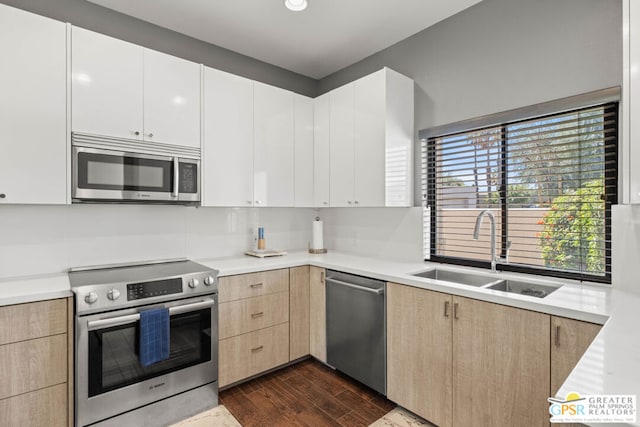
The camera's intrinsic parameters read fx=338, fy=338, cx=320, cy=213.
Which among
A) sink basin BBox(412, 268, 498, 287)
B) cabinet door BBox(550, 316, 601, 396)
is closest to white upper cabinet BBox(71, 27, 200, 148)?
sink basin BBox(412, 268, 498, 287)

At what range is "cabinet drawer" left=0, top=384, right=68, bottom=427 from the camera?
5.54 feet

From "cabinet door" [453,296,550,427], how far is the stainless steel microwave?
1972 mm

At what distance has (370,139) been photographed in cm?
270

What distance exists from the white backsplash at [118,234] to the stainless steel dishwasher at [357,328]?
99cm

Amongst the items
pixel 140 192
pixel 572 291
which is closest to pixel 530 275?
pixel 572 291

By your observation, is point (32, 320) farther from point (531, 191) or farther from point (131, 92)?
point (531, 191)

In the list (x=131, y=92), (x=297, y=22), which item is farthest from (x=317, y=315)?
(x=297, y=22)

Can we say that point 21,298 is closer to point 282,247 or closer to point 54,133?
point 54,133

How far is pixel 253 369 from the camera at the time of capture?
100 inches

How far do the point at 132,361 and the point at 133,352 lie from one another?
5 centimetres

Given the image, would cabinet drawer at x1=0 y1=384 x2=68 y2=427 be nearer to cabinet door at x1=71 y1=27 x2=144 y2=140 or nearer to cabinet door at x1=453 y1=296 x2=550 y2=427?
cabinet door at x1=71 y1=27 x2=144 y2=140

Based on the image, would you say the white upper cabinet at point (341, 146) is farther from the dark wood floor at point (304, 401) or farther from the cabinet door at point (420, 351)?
the dark wood floor at point (304, 401)

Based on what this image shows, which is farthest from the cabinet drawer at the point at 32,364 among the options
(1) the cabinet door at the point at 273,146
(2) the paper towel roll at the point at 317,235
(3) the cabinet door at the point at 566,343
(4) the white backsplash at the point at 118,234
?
(3) the cabinet door at the point at 566,343

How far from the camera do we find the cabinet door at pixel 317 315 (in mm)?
2746
